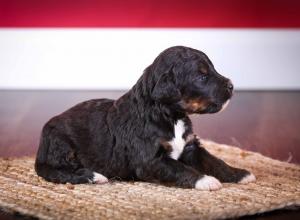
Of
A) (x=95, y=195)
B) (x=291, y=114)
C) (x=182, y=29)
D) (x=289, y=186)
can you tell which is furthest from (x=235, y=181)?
(x=182, y=29)

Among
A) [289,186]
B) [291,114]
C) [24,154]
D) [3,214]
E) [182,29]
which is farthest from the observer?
[182,29]

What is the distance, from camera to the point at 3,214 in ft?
9.53

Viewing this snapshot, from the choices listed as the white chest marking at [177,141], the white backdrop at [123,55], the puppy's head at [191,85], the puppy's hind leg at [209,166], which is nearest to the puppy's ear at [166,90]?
the puppy's head at [191,85]

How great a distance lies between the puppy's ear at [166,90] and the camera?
3059 millimetres

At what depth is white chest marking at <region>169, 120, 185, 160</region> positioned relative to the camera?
10.3 feet

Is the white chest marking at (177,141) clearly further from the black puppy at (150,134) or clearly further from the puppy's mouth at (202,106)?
the puppy's mouth at (202,106)

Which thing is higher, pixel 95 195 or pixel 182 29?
pixel 182 29

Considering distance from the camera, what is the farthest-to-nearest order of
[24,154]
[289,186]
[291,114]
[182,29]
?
[182,29] → [291,114] → [24,154] → [289,186]

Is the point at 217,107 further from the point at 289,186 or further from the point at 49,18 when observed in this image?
the point at 49,18

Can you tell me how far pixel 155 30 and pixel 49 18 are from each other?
0.87 meters

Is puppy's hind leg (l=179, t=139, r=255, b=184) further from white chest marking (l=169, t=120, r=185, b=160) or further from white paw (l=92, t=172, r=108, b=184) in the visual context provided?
white paw (l=92, t=172, r=108, b=184)

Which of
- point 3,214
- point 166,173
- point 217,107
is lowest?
point 3,214

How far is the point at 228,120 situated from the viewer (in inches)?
197

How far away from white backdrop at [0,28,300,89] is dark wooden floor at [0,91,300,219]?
16 centimetres
